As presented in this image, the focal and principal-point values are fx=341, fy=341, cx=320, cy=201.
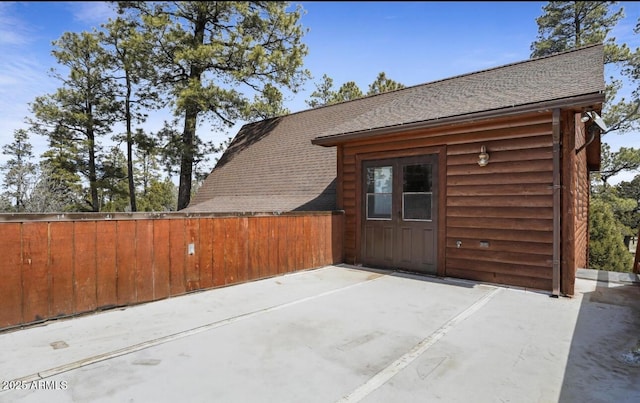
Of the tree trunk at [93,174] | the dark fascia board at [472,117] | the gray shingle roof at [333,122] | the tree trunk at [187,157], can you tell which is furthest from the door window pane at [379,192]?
the tree trunk at [93,174]

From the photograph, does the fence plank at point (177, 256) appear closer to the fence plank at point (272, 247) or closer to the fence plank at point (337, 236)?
the fence plank at point (272, 247)

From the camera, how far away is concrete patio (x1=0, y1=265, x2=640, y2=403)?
222cm

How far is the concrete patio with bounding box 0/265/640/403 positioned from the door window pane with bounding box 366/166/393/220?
2.28 metres

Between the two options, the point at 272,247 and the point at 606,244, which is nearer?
the point at 272,247

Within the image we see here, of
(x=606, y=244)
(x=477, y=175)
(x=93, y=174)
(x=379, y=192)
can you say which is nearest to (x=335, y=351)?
(x=477, y=175)

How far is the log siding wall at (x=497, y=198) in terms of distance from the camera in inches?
188

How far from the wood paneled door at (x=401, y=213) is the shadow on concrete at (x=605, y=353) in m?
2.31

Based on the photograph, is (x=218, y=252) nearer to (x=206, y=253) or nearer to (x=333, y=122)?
(x=206, y=253)

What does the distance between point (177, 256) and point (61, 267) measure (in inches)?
48.6

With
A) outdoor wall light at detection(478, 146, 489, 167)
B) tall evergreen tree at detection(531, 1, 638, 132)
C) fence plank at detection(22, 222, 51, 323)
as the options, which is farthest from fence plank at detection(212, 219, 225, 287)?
tall evergreen tree at detection(531, 1, 638, 132)

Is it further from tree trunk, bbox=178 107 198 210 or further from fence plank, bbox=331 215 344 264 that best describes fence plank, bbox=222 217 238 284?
tree trunk, bbox=178 107 198 210

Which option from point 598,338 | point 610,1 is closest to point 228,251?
point 598,338

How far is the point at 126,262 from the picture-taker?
12.9 feet

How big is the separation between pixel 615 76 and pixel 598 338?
1781cm
